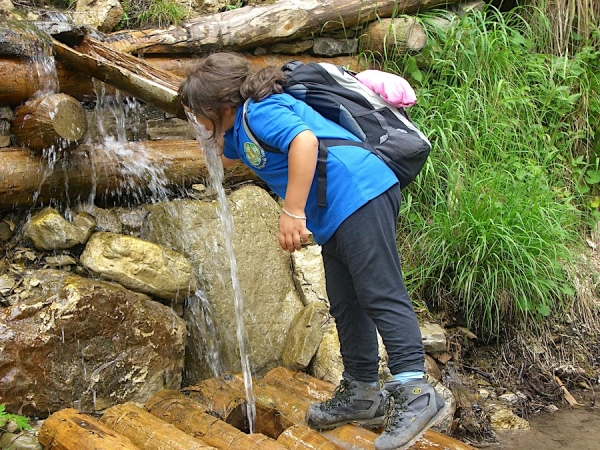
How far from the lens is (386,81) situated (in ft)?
8.93

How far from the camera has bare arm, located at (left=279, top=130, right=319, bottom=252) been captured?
8.13ft

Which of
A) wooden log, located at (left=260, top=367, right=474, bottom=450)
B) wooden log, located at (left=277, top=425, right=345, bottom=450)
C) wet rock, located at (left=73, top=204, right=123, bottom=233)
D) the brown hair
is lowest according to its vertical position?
wooden log, located at (left=260, top=367, right=474, bottom=450)

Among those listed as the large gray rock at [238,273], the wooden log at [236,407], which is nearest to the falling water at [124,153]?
the large gray rock at [238,273]

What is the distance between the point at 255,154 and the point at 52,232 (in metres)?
1.47

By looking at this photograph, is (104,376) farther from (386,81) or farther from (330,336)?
(386,81)

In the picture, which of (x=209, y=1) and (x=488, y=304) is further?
(x=209, y=1)

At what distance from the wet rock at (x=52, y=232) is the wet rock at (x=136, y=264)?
80 millimetres

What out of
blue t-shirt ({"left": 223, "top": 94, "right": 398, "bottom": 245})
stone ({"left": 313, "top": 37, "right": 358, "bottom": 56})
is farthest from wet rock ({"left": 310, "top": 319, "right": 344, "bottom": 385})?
stone ({"left": 313, "top": 37, "right": 358, "bottom": 56})

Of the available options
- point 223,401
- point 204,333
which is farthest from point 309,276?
point 223,401

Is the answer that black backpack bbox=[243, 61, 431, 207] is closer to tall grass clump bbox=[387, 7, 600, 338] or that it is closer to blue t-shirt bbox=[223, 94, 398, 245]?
blue t-shirt bbox=[223, 94, 398, 245]

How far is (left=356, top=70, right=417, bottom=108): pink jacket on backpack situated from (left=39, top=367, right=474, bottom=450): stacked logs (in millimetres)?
1335

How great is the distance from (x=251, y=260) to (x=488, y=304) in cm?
156

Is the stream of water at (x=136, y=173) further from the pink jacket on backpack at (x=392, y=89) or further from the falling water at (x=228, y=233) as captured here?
the pink jacket on backpack at (x=392, y=89)

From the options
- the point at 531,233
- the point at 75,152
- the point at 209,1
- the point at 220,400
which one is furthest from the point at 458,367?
the point at 209,1
